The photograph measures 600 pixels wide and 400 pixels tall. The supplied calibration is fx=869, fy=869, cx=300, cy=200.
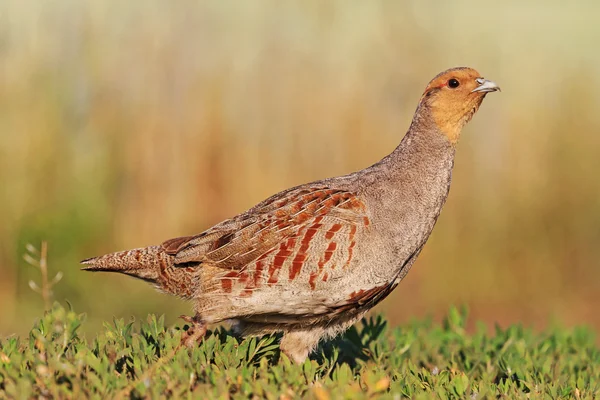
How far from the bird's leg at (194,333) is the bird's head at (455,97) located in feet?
5.53

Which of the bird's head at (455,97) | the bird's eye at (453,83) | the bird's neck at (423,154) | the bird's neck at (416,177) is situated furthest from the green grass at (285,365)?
the bird's eye at (453,83)

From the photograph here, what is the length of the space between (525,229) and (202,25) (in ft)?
11.2

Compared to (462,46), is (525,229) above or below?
below

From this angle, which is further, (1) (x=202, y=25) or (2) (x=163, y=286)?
(1) (x=202, y=25)

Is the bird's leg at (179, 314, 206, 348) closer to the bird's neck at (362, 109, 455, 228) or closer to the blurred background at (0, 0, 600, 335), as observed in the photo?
the bird's neck at (362, 109, 455, 228)

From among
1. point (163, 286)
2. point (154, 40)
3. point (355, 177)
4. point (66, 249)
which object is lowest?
point (66, 249)

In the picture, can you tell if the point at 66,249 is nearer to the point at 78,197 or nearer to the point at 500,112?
the point at 78,197

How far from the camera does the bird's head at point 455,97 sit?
4797mm

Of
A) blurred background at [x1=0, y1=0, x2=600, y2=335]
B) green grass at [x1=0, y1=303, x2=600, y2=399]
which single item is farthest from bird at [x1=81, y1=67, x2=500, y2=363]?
blurred background at [x1=0, y1=0, x2=600, y2=335]

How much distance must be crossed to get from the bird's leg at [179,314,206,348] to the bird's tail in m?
0.50

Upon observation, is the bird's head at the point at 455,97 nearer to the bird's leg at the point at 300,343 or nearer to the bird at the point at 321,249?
the bird at the point at 321,249

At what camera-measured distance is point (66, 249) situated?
705 centimetres

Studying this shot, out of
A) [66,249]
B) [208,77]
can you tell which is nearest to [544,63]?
[208,77]

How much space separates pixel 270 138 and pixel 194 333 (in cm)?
342
